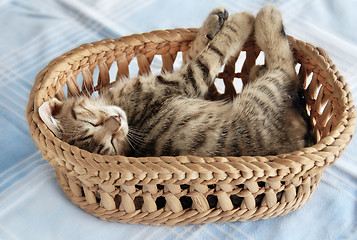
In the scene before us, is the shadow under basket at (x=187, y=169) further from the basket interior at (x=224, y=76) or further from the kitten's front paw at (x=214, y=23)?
the kitten's front paw at (x=214, y=23)

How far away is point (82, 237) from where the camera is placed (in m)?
1.18

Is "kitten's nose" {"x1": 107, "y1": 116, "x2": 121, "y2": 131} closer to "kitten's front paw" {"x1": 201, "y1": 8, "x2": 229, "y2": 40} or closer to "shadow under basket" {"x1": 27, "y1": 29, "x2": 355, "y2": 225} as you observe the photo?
"shadow under basket" {"x1": 27, "y1": 29, "x2": 355, "y2": 225}

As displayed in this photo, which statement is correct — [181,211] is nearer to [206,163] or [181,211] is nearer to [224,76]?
[206,163]

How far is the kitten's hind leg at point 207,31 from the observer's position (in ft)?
4.71

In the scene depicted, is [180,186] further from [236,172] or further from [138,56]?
[138,56]

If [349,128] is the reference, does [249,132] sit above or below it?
below

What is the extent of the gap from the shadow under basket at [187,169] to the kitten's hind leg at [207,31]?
0.27 feet

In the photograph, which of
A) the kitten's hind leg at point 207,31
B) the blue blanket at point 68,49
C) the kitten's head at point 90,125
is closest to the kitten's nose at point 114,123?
the kitten's head at point 90,125

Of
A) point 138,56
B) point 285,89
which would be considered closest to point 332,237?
point 285,89

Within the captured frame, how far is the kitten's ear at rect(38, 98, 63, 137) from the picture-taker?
1.12m

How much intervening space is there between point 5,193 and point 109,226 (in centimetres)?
34

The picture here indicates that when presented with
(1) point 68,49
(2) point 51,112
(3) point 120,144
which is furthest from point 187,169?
(1) point 68,49

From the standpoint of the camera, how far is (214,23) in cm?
146

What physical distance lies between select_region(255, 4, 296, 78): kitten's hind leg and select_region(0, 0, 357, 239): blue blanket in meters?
0.35
